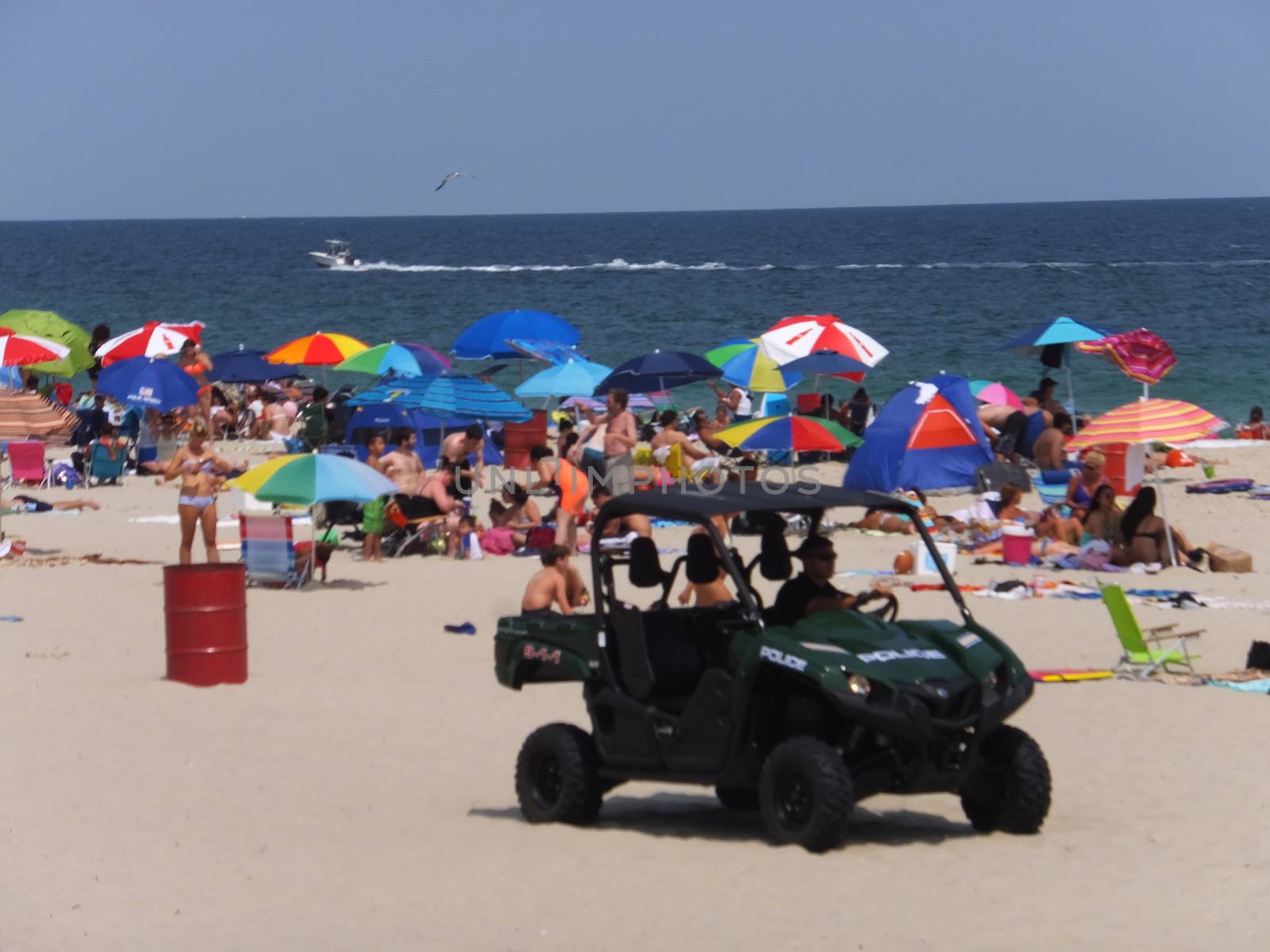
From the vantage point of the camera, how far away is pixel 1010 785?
248 inches

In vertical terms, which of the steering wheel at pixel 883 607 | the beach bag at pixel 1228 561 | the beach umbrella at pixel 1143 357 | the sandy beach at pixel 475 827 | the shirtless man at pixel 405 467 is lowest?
the sandy beach at pixel 475 827

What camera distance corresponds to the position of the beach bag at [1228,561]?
13.5 m

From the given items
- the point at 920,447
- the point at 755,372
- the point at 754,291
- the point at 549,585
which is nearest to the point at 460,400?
the point at 755,372

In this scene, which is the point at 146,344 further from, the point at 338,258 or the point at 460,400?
the point at 338,258

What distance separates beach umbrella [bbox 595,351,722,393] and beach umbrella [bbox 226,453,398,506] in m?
5.85

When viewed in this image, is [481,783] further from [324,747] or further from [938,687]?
[938,687]

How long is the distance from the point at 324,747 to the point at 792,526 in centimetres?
721

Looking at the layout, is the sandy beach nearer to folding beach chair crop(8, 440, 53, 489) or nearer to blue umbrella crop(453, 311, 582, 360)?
folding beach chair crop(8, 440, 53, 489)

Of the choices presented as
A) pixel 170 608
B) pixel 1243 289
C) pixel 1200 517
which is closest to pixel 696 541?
pixel 170 608

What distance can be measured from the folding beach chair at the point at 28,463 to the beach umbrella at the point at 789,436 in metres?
7.74

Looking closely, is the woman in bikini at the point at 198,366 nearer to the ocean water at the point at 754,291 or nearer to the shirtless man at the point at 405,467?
the shirtless man at the point at 405,467

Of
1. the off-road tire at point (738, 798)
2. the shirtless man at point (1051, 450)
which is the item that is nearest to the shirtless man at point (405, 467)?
the shirtless man at point (1051, 450)

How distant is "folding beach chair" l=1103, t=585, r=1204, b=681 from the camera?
31.7ft

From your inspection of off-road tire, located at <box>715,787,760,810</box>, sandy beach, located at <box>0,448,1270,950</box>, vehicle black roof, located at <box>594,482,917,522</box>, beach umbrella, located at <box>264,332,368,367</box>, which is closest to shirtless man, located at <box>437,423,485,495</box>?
sandy beach, located at <box>0,448,1270,950</box>
